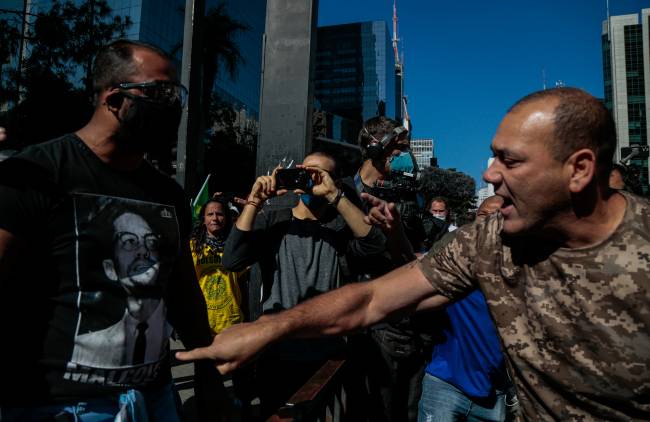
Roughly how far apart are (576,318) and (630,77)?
98910 millimetres

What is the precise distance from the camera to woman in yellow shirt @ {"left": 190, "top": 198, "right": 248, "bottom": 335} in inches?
193

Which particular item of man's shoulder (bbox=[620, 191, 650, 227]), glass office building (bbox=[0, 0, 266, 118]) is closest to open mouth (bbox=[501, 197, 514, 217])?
man's shoulder (bbox=[620, 191, 650, 227])

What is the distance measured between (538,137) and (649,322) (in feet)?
2.51

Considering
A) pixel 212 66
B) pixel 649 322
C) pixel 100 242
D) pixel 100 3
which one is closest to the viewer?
pixel 649 322

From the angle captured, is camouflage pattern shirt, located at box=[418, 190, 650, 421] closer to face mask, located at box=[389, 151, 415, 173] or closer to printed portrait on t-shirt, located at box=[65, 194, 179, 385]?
printed portrait on t-shirt, located at box=[65, 194, 179, 385]

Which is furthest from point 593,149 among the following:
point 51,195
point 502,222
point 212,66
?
point 212,66

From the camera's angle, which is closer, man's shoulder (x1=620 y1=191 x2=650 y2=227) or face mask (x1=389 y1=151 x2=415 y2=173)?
man's shoulder (x1=620 y1=191 x2=650 y2=227)

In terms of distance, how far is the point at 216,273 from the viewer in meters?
5.06

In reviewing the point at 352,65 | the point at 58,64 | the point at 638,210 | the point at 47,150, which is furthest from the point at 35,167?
the point at 352,65

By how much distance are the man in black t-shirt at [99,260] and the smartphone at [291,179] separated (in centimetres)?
100

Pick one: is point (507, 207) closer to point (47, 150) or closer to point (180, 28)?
point (47, 150)

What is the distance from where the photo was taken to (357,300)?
2117mm

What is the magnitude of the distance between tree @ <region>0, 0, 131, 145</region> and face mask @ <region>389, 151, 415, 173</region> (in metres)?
13.3

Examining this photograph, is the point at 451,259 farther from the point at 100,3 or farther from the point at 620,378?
the point at 100,3
